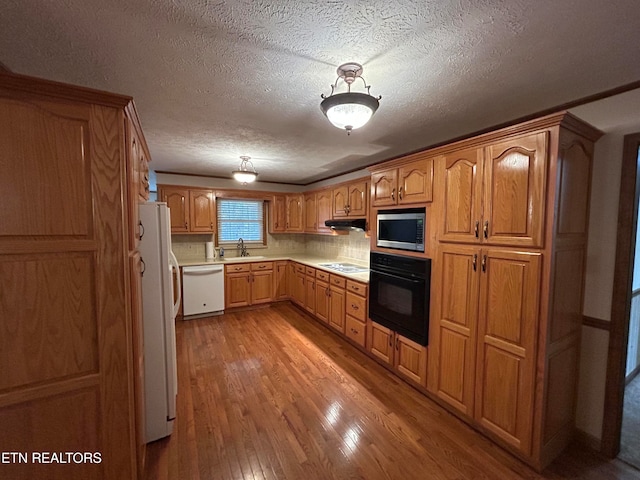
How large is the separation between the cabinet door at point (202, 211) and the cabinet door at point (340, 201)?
2.14 metres

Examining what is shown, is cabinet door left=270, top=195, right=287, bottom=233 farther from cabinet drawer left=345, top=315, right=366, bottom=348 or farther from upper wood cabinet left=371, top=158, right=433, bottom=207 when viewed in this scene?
upper wood cabinet left=371, top=158, right=433, bottom=207

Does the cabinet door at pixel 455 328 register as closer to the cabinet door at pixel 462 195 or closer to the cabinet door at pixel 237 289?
the cabinet door at pixel 462 195

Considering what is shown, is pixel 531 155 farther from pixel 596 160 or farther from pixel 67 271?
pixel 67 271

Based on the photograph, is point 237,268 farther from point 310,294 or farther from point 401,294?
point 401,294

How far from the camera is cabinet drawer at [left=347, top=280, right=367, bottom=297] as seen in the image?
3.21 meters

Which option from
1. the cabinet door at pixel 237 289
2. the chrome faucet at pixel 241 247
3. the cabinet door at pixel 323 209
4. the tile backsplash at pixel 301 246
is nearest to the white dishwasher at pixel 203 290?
the cabinet door at pixel 237 289

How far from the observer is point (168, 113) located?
7.14 feet

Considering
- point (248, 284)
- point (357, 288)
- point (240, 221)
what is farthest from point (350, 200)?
point (240, 221)

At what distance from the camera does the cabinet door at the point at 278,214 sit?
17.6ft

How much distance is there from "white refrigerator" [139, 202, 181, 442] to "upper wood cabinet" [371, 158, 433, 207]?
1.97m

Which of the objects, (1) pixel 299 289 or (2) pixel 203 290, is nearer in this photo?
(2) pixel 203 290

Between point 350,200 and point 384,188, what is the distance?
1.14 metres

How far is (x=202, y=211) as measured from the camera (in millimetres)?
4723

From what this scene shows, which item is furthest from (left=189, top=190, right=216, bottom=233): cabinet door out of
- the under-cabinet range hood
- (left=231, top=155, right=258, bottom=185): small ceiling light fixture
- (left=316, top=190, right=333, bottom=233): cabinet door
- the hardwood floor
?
the hardwood floor
